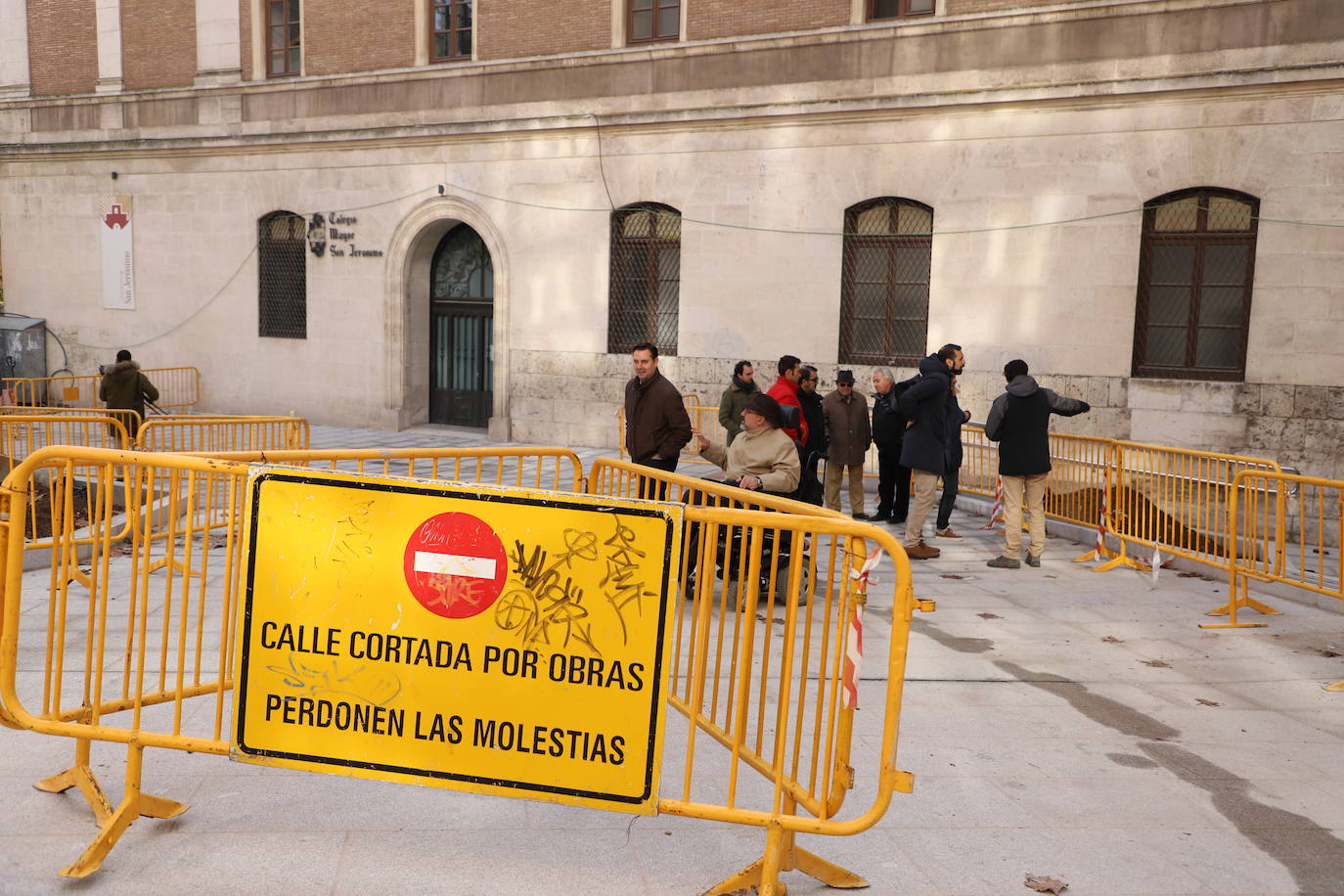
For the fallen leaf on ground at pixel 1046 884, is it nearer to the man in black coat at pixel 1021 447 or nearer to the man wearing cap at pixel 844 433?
the man in black coat at pixel 1021 447

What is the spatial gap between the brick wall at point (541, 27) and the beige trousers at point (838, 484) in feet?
30.2

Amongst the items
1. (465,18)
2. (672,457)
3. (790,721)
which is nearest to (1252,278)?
(672,457)

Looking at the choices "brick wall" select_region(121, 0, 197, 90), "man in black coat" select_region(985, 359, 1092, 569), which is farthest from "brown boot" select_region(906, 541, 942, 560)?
"brick wall" select_region(121, 0, 197, 90)

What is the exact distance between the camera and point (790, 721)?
18.1ft

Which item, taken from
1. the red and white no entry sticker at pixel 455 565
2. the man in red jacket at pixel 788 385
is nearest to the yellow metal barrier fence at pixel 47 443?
the red and white no entry sticker at pixel 455 565

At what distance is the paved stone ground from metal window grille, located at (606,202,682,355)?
39.1ft

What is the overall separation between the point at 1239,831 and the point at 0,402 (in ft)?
67.9

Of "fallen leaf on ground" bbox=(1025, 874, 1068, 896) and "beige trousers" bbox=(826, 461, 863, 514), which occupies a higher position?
"beige trousers" bbox=(826, 461, 863, 514)

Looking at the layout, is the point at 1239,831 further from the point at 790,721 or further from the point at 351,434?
the point at 351,434

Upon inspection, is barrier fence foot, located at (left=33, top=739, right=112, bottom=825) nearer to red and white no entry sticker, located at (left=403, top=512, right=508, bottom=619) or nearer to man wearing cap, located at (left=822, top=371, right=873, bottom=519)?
red and white no entry sticker, located at (left=403, top=512, right=508, bottom=619)

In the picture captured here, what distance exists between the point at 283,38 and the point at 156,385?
715 cm

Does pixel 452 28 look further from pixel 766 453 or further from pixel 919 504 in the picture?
pixel 766 453

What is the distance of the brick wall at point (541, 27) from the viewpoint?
17.6m

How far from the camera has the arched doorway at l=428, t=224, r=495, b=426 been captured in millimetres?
20047
